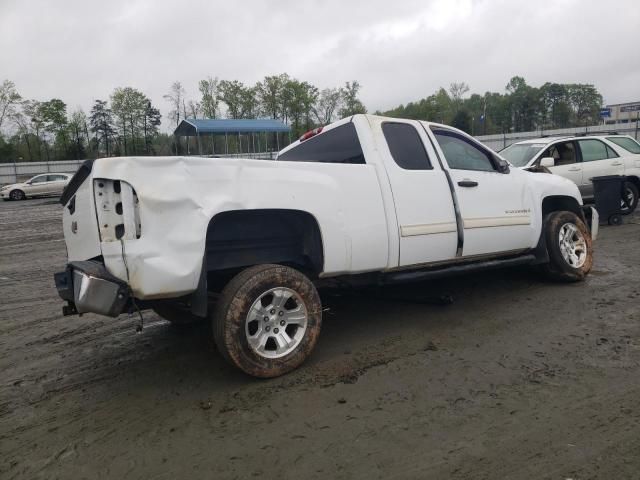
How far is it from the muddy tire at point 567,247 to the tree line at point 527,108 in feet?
237

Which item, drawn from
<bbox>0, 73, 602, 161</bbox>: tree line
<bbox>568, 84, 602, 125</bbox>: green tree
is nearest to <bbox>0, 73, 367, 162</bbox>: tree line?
<bbox>0, 73, 602, 161</bbox>: tree line

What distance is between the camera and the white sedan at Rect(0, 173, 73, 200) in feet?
92.1

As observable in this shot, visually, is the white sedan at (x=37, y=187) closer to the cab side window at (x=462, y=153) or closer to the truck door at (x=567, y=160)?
the truck door at (x=567, y=160)

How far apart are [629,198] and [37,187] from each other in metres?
29.7

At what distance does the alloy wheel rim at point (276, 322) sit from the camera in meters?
3.45

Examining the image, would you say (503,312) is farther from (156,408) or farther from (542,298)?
(156,408)

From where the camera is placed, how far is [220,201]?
10.6ft

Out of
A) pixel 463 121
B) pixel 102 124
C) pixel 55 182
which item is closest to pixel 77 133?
pixel 102 124

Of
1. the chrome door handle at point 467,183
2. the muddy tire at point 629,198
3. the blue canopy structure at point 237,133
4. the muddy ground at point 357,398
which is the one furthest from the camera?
the blue canopy structure at point 237,133

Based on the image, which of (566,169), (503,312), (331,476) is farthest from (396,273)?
(566,169)

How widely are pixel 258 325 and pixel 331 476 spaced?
1323 mm

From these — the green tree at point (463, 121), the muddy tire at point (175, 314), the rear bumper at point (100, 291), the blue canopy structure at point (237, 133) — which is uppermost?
the green tree at point (463, 121)

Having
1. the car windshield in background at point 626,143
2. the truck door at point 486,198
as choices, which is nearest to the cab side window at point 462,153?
the truck door at point 486,198

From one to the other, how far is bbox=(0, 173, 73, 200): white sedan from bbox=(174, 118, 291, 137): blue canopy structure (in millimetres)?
7793
